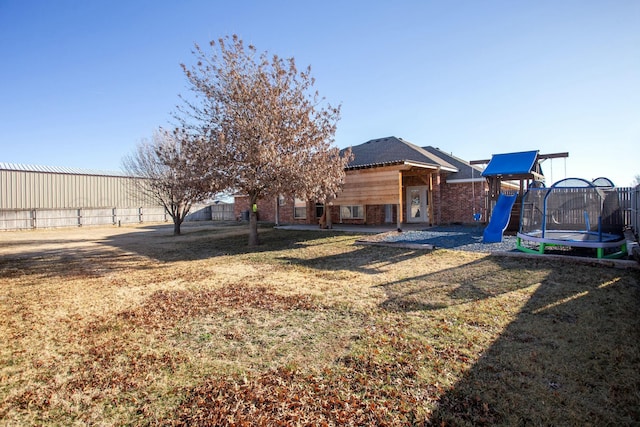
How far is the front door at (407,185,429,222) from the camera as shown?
59.1ft

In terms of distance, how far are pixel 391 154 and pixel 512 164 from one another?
623 cm

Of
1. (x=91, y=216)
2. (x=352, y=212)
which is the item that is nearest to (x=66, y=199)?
(x=91, y=216)

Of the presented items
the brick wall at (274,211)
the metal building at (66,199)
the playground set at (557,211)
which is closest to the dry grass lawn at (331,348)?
the playground set at (557,211)

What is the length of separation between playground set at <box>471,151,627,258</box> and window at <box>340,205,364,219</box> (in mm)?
7388

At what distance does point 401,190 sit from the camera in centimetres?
1463

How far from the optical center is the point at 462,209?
54.2 ft

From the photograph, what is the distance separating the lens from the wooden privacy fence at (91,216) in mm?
25375

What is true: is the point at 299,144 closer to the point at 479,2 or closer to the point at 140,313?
the point at 479,2

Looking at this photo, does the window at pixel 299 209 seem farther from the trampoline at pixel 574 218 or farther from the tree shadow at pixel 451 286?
the tree shadow at pixel 451 286

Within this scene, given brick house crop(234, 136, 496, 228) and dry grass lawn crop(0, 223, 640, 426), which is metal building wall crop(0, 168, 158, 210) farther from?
dry grass lawn crop(0, 223, 640, 426)

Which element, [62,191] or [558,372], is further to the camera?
[62,191]

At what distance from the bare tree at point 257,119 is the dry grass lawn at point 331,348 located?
14.4ft

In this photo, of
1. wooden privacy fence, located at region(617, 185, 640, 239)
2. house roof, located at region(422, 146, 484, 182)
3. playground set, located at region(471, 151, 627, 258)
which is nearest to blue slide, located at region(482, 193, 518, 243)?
playground set, located at region(471, 151, 627, 258)

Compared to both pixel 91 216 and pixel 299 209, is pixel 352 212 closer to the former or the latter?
pixel 299 209
